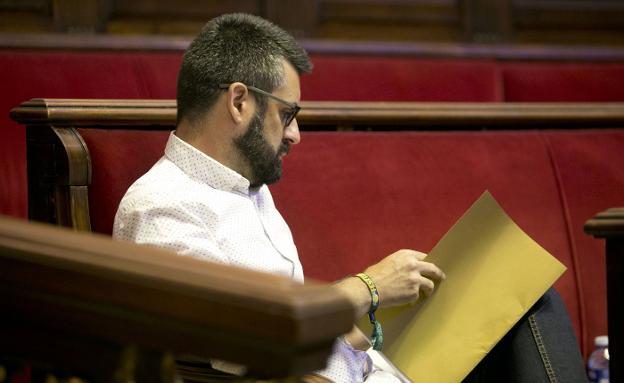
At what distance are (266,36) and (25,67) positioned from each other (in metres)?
0.51

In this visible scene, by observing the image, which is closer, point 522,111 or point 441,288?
point 441,288

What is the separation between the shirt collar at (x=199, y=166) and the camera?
1181 millimetres

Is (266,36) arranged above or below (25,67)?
above

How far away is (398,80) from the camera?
6.00 feet

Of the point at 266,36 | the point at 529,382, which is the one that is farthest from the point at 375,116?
the point at 529,382

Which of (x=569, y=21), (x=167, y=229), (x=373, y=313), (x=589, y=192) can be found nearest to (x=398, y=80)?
(x=589, y=192)

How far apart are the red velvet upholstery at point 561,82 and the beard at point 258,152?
0.83m

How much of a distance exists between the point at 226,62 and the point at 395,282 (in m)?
0.34

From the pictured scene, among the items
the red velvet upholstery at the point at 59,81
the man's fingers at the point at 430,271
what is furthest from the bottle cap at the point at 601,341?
the red velvet upholstery at the point at 59,81

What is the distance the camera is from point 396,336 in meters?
1.25

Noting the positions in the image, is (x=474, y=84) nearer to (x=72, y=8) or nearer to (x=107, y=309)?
(x=72, y=8)

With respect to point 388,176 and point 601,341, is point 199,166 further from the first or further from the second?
point 601,341

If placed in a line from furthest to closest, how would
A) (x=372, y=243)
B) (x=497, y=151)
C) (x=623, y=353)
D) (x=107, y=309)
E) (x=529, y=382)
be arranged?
1. (x=497, y=151)
2. (x=372, y=243)
3. (x=529, y=382)
4. (x=623, y=353)
5. (x=107, y=309)

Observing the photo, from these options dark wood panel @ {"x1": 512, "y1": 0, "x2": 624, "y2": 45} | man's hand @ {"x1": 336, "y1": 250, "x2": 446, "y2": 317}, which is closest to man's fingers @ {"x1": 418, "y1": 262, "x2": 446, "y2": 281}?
man's hand @ {"x1": 336, "y1": 250, "x2": 446, "y2": 317}
